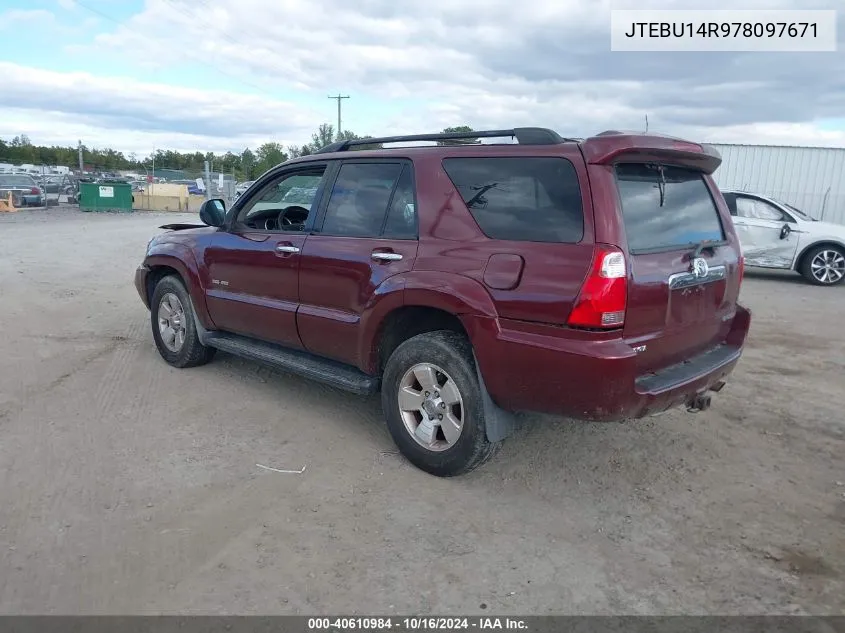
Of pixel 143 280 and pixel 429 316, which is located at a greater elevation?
pixel 429 316

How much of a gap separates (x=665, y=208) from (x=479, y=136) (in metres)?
1.11

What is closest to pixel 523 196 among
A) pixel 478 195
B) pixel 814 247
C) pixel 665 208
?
pixel 478 195

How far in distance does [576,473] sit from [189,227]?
12.9ft

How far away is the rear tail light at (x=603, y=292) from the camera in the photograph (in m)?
3.12

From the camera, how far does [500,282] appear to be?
3.39 m

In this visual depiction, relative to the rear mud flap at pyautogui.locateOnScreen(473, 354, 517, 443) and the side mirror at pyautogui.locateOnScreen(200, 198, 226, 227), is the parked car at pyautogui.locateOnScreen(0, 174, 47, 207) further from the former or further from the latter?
the rear mud flap at pyautogui.locateOnScreen(473, 354, 517, 443)

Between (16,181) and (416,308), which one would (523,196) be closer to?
(416,308)

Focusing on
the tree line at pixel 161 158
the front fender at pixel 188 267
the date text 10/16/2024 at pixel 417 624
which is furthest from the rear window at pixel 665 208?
the tree line at pixel 161 158

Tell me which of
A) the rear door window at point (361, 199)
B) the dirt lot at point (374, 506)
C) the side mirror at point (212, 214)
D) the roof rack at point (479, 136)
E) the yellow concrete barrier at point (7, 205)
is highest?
the roof rack at point (479, 136)

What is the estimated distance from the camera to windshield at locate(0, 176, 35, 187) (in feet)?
90.8

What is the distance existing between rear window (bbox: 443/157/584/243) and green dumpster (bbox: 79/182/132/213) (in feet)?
92.0

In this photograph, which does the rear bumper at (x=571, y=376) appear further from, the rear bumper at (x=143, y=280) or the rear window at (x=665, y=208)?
the rear bumper at (x=143, y=280)

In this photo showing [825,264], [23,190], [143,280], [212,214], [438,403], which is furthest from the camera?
[23,190]

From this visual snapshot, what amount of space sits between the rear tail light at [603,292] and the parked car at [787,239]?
937cm
